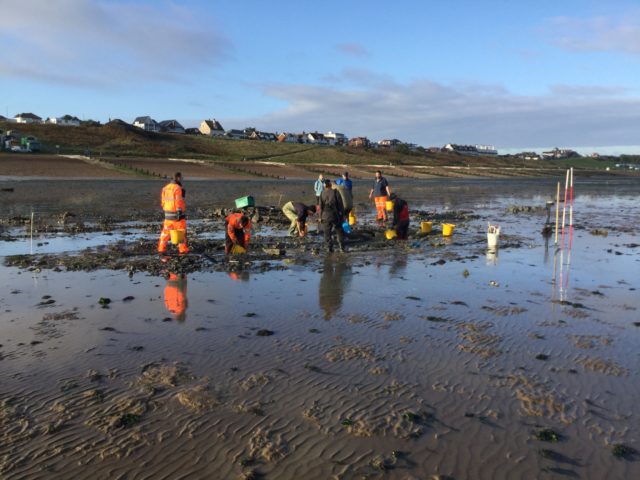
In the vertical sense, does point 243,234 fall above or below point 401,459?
above

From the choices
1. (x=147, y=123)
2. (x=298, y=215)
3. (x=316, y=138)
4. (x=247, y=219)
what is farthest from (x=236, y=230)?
(x=316, y=138)

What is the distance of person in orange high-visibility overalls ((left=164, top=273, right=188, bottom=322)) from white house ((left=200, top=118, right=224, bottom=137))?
144678 millimetres

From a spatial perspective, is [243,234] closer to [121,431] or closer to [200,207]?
[121,431]

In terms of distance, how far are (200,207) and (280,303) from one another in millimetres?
18326

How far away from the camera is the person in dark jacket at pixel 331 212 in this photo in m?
13.2

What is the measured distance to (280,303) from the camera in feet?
27.7

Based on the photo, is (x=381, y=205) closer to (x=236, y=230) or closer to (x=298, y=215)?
(x=298, y=215)

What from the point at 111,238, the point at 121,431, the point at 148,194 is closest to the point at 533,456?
the point at 121,431

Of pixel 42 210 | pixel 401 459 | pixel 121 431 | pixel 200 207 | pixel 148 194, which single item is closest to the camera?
pixel 401 459

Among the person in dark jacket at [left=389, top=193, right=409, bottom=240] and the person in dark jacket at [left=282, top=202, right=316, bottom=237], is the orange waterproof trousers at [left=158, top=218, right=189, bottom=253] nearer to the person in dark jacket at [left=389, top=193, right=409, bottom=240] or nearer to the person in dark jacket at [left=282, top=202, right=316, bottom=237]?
the person in dark jacket at [left=282, top=202, right=316, bottom=237]

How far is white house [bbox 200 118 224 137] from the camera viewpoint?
149125 millimetres

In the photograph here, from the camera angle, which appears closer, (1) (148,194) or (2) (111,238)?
(2) (111,238)

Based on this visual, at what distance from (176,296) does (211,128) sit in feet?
485

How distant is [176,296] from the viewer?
28.6ft
